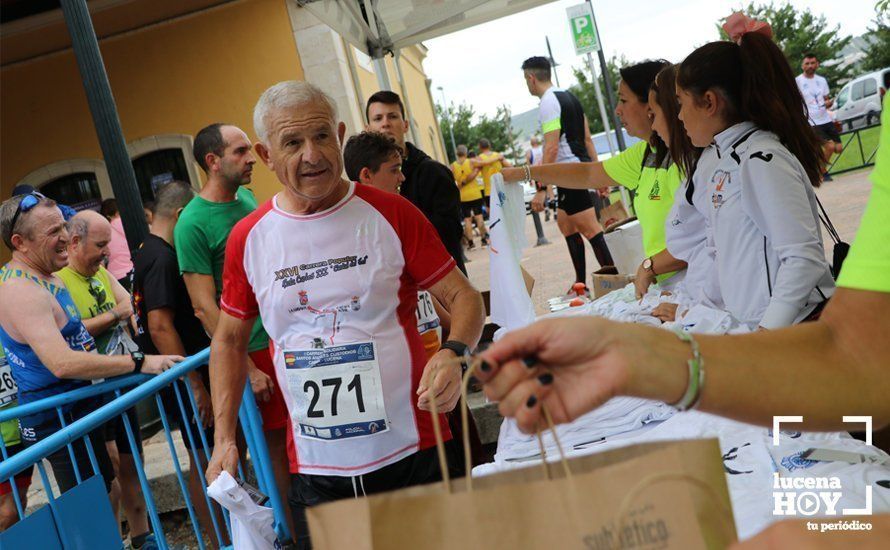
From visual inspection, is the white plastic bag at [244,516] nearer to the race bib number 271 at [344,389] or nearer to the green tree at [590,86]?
the race bib number 271 at [344,389]

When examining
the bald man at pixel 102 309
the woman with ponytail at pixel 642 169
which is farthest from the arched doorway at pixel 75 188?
the woman with ponytail at pixel 642 169

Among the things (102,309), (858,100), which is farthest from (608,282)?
(858,100)

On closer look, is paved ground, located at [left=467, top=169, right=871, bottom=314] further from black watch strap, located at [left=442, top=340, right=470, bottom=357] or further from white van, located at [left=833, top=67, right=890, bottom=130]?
white van, located at [left=833, top=67, right=890, bottom=130]

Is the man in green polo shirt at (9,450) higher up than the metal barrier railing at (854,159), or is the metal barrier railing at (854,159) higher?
the man in green polo shirt at (9,450)

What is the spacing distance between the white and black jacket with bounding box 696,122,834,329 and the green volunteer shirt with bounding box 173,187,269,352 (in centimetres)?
226

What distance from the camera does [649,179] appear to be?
4336mm

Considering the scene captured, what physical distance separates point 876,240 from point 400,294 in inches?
67.6

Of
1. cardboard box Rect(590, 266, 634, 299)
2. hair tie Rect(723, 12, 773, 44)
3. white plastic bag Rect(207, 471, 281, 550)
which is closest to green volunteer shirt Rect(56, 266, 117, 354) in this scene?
white plastic bag Rect(207, 471, 281, 550)

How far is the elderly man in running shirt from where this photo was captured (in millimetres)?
2658

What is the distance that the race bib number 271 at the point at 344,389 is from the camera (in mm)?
2648

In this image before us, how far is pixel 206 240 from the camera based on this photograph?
3902mm

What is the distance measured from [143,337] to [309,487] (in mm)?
2160

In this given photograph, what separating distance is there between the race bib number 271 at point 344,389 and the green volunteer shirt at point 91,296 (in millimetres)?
2593

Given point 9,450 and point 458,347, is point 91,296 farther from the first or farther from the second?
point 458,347
